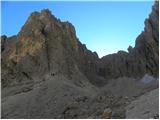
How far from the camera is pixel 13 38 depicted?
53.3 meters

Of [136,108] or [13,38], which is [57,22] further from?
[136,108]

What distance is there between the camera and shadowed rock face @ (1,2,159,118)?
2812 cm

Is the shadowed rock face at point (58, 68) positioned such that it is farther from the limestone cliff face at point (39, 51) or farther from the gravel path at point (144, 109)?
the gravel path at point (144, 109)

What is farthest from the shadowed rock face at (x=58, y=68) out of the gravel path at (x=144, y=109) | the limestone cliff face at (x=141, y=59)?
the gravel path at (x=144, y=109)

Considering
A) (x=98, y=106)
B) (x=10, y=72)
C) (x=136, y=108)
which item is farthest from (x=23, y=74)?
(x=136, y=108)

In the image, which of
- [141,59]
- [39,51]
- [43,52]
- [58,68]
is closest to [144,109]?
[58,68]

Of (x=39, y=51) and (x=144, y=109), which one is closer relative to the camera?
(x=144, y=109)

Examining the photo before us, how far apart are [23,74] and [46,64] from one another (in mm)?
3001

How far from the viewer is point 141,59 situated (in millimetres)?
69062

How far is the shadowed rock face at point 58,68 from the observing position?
28125mm

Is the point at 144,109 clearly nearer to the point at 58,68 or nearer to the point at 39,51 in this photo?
the point at 58,68

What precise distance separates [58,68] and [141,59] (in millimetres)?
28980

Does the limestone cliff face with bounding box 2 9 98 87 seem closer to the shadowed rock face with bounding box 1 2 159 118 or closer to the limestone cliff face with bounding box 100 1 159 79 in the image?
the shadowed rock face with bounding box 1 2 159 118

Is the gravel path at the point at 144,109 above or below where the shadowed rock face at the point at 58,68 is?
below
